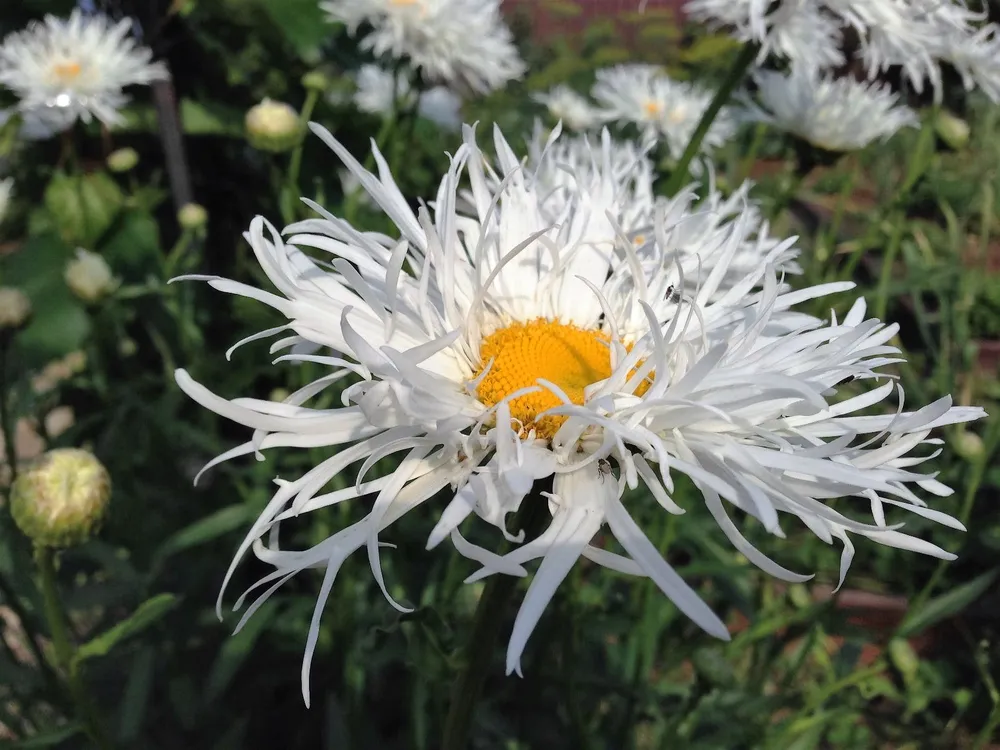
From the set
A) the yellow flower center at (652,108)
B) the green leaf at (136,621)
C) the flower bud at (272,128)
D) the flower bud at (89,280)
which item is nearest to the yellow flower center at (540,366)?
the green leaf at (136,621)

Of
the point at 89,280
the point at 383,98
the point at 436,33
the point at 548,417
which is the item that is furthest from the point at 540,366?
the point at 383,98

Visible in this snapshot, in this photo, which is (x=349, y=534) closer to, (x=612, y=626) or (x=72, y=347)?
(x=612, y=626)

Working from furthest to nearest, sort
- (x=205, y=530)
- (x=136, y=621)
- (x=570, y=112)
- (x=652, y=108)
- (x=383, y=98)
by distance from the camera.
→ (x=570, y=112) → (x=383, y=98) → (x=652, y=108) → (x=205, y=530) → (x=136, y=621)

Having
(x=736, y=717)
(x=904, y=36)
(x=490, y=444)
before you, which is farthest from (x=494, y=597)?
(x=904, y=36)

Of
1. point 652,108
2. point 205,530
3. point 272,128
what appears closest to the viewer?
point 205,530

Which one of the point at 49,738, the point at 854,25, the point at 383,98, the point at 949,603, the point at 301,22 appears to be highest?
the point at 301,22

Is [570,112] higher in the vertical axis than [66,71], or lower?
lower

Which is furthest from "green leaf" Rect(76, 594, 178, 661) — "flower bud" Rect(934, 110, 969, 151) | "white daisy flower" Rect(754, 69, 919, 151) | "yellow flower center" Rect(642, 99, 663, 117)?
"yellow flower center" Rect(642, 99, 663, 117)

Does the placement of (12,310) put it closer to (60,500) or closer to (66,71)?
(60,500)

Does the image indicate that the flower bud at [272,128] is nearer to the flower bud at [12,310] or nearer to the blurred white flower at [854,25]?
the flower bud at [12,310]
